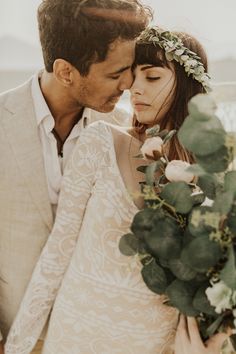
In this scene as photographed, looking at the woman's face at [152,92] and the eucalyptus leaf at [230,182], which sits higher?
the eucalyptus leaf at [230,182]

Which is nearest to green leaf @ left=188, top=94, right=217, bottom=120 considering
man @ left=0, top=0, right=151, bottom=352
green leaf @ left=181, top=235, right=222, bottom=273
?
green leaf @ left=181, top=235, right=222, bottom=273

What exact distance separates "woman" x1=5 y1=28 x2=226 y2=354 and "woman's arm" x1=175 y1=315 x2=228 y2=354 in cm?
2

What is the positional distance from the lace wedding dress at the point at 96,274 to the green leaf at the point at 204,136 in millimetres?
418

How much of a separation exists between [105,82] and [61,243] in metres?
0.62

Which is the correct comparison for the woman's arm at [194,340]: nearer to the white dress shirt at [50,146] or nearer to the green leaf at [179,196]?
the green leaf at [179,196]

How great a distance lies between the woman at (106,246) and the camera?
1.42m

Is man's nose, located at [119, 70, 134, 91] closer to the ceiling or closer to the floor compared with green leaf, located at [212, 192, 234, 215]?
closer to the floor

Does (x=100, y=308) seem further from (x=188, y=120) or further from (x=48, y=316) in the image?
(x=188, y=120)

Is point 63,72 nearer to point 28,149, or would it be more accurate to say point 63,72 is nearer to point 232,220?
point 28,149

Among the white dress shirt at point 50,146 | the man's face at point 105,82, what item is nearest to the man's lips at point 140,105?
the man's face at point 105,82

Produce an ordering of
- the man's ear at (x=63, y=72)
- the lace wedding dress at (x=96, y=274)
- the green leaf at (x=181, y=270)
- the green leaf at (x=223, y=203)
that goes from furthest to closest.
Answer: the man's ear at (x=63, y=72)
the lace wedding dress at (x=96, y=274)
the green leaf at (x=181, y=270)
the green leaf at (x=223, y=203)

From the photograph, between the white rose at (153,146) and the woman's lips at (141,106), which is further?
the woman's lips at (141,106)

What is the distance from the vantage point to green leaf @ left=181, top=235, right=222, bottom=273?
1017 millimetres

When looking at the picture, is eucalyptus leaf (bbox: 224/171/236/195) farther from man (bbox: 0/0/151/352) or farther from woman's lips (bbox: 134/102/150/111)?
man (bbox: 0/0/151/352)
